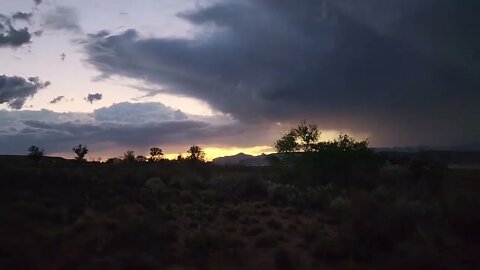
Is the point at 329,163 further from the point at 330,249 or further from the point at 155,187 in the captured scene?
the point at 330,249

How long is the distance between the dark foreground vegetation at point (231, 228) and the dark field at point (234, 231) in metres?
0.05

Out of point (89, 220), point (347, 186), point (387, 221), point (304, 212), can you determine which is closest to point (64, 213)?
point (89, 220)

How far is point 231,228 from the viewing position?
27.3m

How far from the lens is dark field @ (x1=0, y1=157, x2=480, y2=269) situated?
18.5 meters

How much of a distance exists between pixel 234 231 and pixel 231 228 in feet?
1.74

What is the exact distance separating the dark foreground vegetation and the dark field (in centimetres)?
5

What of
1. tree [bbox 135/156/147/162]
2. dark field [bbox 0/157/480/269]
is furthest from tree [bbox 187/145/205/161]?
dark field [bbox 0/157/480/269]

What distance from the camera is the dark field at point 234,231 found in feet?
60.5

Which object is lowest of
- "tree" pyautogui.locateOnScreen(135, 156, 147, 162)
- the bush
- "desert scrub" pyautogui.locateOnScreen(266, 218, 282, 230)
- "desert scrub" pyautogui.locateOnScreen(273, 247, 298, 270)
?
"desert scrub" pyautogui.locateOnScreen(273, 247, 298, 270)

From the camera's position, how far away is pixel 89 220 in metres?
28.0

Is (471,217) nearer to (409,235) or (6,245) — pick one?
(409,235)

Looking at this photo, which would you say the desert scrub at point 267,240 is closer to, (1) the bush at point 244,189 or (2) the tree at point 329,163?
(1) the bush at point 244,189

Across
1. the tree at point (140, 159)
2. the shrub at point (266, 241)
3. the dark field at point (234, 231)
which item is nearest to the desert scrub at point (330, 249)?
the dark field at point (234, 231)

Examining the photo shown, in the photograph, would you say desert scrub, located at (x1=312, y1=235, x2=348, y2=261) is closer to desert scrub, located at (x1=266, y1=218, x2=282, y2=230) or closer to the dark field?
the dark field
